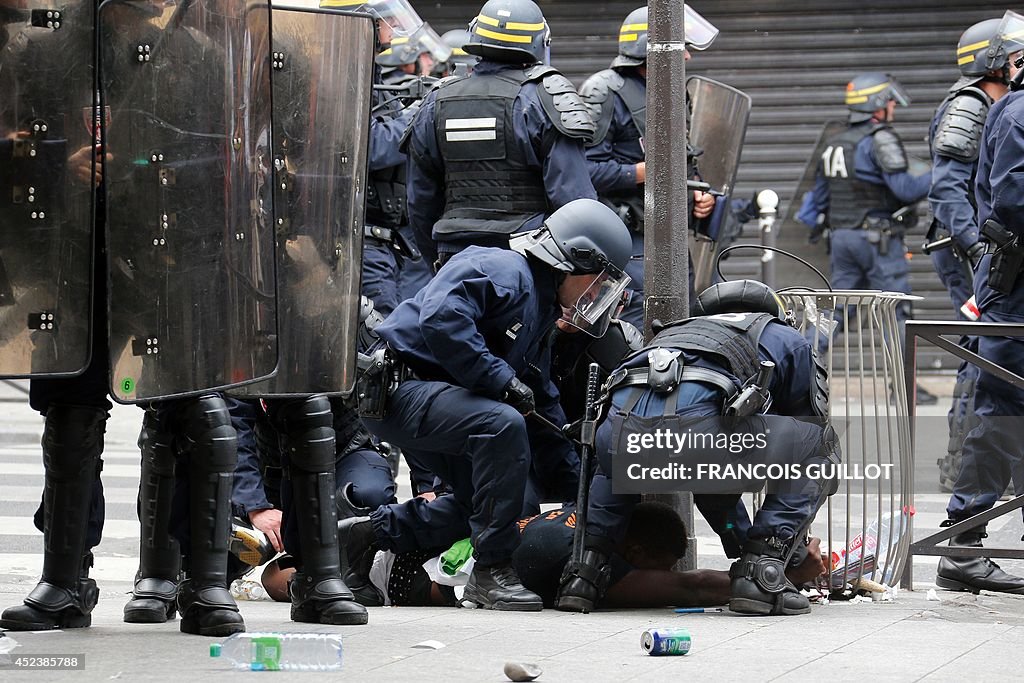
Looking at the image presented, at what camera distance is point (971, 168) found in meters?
7.84

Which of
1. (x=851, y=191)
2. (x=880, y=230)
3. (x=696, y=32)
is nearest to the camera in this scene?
(x=696, y=32)

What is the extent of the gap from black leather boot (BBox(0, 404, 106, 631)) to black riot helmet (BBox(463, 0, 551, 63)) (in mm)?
2953

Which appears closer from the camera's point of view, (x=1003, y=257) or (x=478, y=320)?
(x=478, y=320)

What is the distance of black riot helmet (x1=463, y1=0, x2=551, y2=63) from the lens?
22.6 ft

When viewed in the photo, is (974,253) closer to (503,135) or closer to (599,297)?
(503,135)

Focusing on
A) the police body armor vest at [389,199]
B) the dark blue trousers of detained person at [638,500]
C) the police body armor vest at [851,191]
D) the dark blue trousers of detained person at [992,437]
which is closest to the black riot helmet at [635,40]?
the police body armor vest at [389,199]

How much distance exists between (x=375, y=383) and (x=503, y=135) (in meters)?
1.68

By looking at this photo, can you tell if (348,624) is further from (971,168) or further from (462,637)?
(971,168)

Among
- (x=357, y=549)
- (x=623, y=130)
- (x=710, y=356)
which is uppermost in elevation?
(x=623, y=130)

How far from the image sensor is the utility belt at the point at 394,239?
7.74 meters

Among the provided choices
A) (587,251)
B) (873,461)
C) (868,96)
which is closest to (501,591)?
(587,251)

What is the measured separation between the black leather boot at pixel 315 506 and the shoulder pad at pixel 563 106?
2.31m

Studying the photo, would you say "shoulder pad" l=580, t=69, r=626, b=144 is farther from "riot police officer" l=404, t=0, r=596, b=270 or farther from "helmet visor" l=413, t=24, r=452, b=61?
"riot police officer" l=404, t=0, r=596, b=270

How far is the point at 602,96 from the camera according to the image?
26.9 ft
